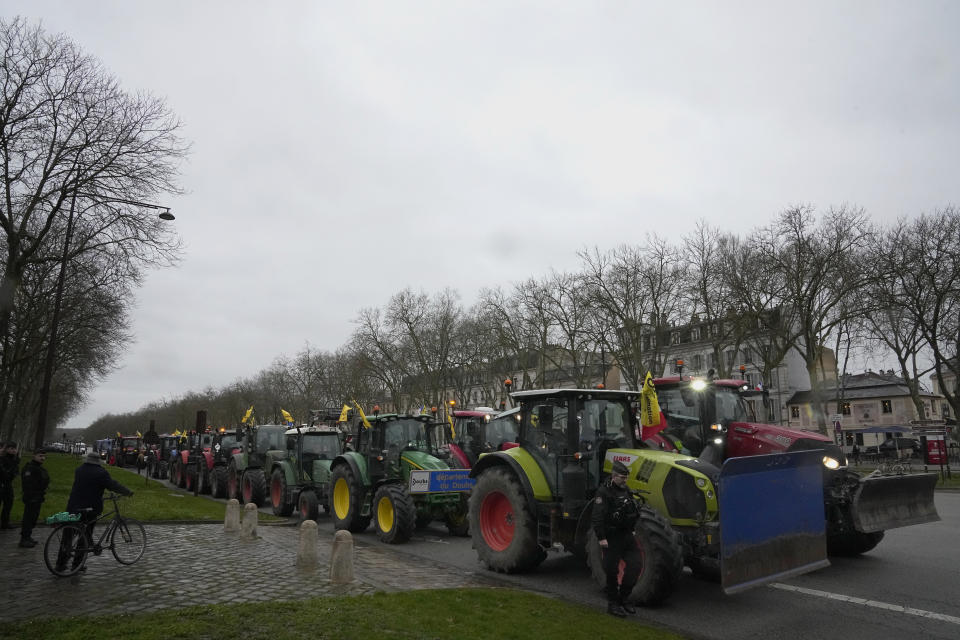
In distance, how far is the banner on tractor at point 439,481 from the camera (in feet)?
39.3

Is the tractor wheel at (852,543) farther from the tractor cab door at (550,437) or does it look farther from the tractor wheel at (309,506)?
the tractor wheel at (309,506)

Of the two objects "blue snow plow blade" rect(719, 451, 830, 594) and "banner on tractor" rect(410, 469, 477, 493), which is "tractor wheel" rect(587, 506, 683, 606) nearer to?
"blue snow plow blade" rect(719, 451, 830, 594)

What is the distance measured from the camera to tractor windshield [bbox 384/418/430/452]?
44.5ft

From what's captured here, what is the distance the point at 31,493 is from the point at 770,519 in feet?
35.6

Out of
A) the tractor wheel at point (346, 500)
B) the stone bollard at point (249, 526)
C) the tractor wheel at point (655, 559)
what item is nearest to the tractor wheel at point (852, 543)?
the tractor wheel at point (655, 559)

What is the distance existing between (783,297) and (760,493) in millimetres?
26679

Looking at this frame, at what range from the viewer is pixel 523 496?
28.8 feet

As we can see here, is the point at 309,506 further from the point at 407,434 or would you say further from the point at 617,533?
the point at 617,533

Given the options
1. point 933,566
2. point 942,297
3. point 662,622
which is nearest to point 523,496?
point 662,622

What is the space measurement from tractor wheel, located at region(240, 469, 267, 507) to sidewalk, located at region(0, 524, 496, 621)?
6610 millimetres

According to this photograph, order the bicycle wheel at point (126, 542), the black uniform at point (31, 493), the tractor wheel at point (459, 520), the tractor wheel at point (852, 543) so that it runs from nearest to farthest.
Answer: the bicycle wheel at point (126, 542) < the tractor wheel at point (852, 543) < the black uniform at point (31, 493) < the tractor wheel at point (459, 520)

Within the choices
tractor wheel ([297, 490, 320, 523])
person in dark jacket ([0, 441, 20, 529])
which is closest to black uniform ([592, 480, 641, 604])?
tractor wheel ([297, 490, 320, 523])

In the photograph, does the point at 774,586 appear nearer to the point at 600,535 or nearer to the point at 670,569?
the point at 670,569

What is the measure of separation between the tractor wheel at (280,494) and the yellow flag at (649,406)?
35.3 feet
